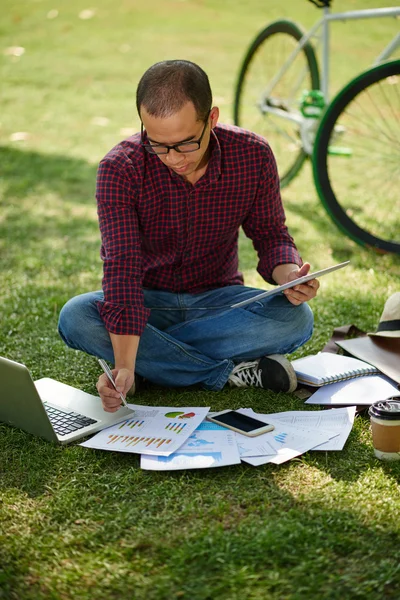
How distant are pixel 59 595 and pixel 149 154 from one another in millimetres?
1390

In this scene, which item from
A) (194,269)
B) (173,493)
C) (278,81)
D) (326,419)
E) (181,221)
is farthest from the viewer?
(278,81)

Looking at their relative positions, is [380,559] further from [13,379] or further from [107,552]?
[13,379]

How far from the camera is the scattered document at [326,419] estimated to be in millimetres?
2238

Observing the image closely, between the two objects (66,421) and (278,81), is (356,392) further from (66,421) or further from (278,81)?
(278,81)

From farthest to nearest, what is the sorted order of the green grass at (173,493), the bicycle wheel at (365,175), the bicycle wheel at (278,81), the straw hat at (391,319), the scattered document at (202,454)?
the bicycle wheel at (278,81) < the bicycle wheel at (365,175) < the straw hat at (391,319) < the scattered document at (202,454) < the green grass at (173,493)

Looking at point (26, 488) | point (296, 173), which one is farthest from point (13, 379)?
point (296, 173)

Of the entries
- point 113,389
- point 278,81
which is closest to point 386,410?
point 113,389

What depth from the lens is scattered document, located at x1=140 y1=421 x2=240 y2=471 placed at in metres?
2.06

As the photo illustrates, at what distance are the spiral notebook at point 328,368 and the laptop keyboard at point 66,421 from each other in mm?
707

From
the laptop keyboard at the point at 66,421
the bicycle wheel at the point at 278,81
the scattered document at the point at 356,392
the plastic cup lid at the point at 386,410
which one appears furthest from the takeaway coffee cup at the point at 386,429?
the bicycle wheel at the point at 278,81

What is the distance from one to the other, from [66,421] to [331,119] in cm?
221

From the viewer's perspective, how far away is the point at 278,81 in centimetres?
492

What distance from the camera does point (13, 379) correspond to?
6.99ft

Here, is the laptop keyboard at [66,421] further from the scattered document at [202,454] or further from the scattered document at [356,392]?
the scattered document at [356,392]
